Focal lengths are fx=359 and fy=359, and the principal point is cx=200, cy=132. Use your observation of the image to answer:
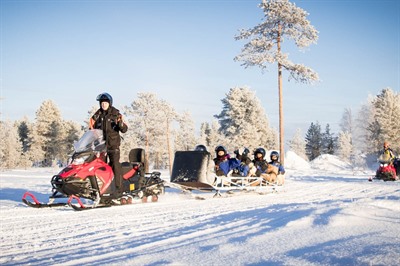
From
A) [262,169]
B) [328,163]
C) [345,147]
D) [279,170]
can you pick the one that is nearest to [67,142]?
[328,163]

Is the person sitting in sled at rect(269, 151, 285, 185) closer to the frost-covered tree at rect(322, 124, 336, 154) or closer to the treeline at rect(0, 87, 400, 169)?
the treeline at rect(0, 87, 400, 169)

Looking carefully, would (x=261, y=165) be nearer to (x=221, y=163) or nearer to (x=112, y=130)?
(x=221, y=163)

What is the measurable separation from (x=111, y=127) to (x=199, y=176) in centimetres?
311

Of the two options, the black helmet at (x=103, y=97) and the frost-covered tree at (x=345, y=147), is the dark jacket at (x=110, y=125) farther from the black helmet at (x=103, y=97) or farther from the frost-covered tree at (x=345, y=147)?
the frost-covered tree at (x=345, y=147)

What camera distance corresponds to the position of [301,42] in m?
21.3

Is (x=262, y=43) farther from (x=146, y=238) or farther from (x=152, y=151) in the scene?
(x=152, y=151)

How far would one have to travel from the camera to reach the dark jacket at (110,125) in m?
7.58

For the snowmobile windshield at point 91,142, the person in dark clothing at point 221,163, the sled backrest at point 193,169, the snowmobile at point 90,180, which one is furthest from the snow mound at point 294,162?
the snowmobile windshield at point 91,142

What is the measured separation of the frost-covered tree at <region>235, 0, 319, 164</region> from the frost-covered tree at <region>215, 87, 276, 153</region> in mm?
16654

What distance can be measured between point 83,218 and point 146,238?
2110 millimetres

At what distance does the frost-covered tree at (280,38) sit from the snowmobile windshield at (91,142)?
1522cm

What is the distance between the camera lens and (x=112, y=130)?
7.62m

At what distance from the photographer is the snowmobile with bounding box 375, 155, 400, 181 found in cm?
1716

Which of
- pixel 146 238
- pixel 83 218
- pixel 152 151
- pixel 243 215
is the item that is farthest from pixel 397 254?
pixel 152 151
